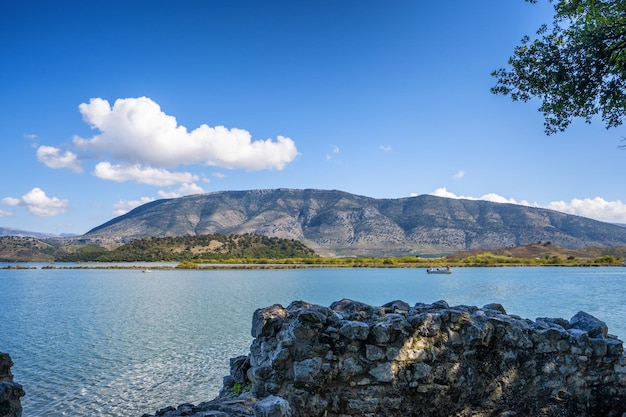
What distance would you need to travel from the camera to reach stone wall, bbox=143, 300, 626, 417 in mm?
8055

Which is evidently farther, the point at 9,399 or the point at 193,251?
the point at 193,251

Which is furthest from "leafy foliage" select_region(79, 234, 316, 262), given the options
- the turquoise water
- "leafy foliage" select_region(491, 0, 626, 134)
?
"leafy foliage" select_region(491, 0, 626, 134)

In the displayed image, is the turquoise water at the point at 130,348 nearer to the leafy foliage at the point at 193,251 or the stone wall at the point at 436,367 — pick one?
the stone wall at the point at 436,367

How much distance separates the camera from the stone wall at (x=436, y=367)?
317 inches

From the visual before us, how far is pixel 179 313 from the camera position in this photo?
3284 centimetres

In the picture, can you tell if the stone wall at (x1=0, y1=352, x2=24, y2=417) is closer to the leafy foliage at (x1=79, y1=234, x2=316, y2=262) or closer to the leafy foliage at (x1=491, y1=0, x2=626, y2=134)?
the leafy foliage at (x1=491, y1=0, x2=626, y2=134)

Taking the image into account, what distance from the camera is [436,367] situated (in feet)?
27.1

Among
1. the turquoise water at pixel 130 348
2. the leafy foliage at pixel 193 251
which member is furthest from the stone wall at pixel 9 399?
the leafy foliage at pixel 193 251

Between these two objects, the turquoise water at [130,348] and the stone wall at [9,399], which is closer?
the stone wall at [9,399]

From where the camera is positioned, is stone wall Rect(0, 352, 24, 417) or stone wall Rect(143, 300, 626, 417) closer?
stone wall Rect(0, 352, 24, 417)

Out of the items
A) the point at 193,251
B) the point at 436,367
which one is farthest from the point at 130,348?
the point at 193,251

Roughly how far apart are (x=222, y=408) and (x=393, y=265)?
12812 centimetres

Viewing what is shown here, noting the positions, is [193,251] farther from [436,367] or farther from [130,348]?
[436,367]

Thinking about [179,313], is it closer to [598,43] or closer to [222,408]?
[222,408]
